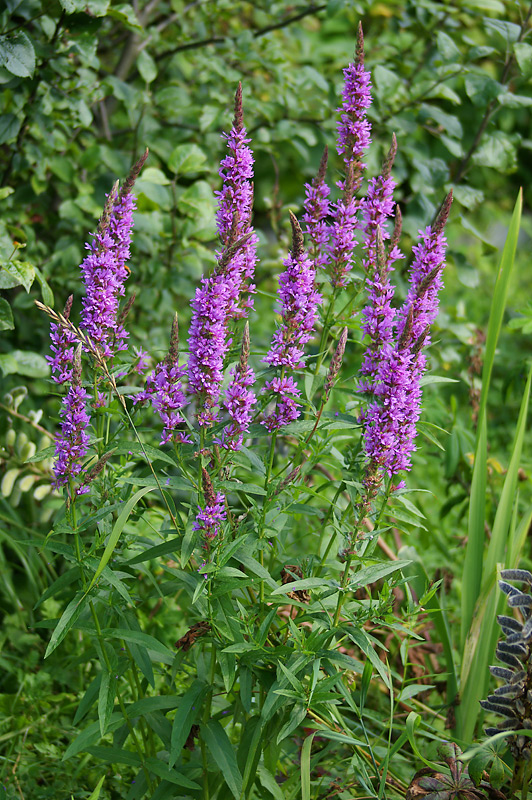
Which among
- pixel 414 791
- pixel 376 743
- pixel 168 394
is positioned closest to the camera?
pixel 168 394

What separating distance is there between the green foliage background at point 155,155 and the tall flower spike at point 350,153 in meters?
1.02

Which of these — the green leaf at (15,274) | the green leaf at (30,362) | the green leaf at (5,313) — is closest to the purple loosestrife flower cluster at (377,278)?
the green leaf at (15,274)

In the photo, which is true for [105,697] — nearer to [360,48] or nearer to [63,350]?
[63,350]

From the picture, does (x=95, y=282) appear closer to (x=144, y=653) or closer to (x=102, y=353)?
(x=102, y=353)

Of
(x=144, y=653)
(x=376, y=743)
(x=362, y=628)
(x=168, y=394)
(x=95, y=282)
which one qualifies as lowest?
(x=376, y=743)

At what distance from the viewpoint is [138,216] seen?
3.08 meters

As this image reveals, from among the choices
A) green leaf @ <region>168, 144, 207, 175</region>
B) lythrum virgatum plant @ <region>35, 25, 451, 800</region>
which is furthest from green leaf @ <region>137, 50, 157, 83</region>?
lythrum virgatum plant @ <region>35, 25, 451, 800</region>

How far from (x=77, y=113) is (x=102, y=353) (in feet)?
5.09

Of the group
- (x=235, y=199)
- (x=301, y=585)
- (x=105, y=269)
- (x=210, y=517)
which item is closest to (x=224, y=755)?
(x=301, y=585)

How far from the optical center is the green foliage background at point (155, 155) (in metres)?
2.78

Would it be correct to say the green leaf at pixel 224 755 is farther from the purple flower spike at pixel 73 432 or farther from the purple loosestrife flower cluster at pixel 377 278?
the purple loosestrife flower cluster at pixel 377 278

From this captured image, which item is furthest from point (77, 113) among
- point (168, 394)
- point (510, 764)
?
point (510, 764)

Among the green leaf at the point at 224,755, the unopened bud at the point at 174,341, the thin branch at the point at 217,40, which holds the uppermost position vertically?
the thin branch at the point at 217,40

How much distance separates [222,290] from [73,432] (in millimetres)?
453
